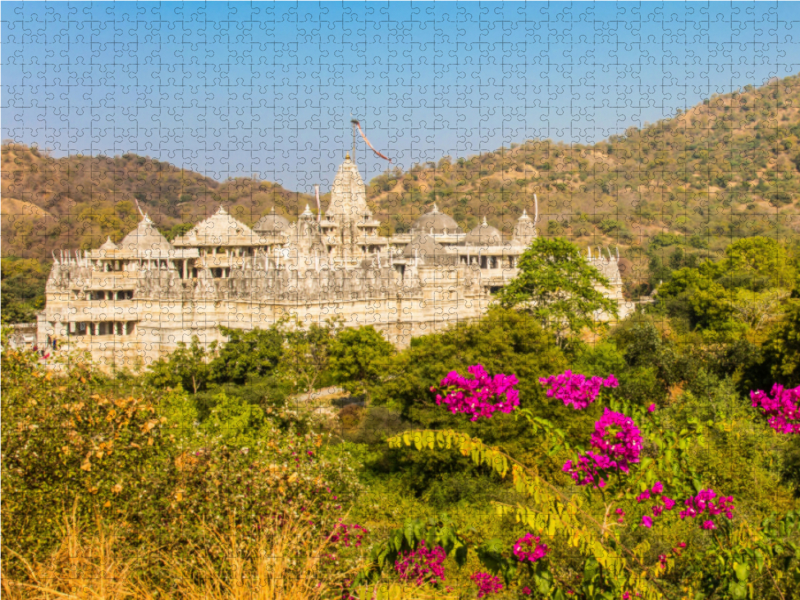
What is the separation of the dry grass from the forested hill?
39.8 meters

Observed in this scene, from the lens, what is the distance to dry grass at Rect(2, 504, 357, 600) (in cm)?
A: 907

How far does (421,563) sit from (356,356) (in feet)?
72.7

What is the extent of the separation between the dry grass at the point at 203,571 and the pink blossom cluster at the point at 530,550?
5.46 feet

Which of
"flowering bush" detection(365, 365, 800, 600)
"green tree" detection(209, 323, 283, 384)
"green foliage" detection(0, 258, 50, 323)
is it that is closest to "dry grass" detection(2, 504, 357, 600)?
"flowering bush" detection(365, 365, 800, 600)

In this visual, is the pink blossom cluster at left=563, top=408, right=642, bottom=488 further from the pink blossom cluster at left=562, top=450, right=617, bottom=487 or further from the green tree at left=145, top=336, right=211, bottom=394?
the green tree at left=145, top=336, right=211, bottom=394

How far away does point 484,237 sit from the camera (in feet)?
178

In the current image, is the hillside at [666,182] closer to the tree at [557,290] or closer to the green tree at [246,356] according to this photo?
the tree at [557,290]

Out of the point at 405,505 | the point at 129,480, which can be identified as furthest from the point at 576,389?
the point at 405,505

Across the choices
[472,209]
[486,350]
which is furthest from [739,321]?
[472,209]

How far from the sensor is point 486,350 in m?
25.3

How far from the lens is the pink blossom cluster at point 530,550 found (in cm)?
916

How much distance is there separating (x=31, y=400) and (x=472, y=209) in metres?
68.0

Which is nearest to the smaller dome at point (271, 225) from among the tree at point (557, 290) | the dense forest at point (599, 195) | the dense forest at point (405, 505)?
the dense forest at point (599, 195)

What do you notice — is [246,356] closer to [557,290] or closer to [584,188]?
[557,290]
